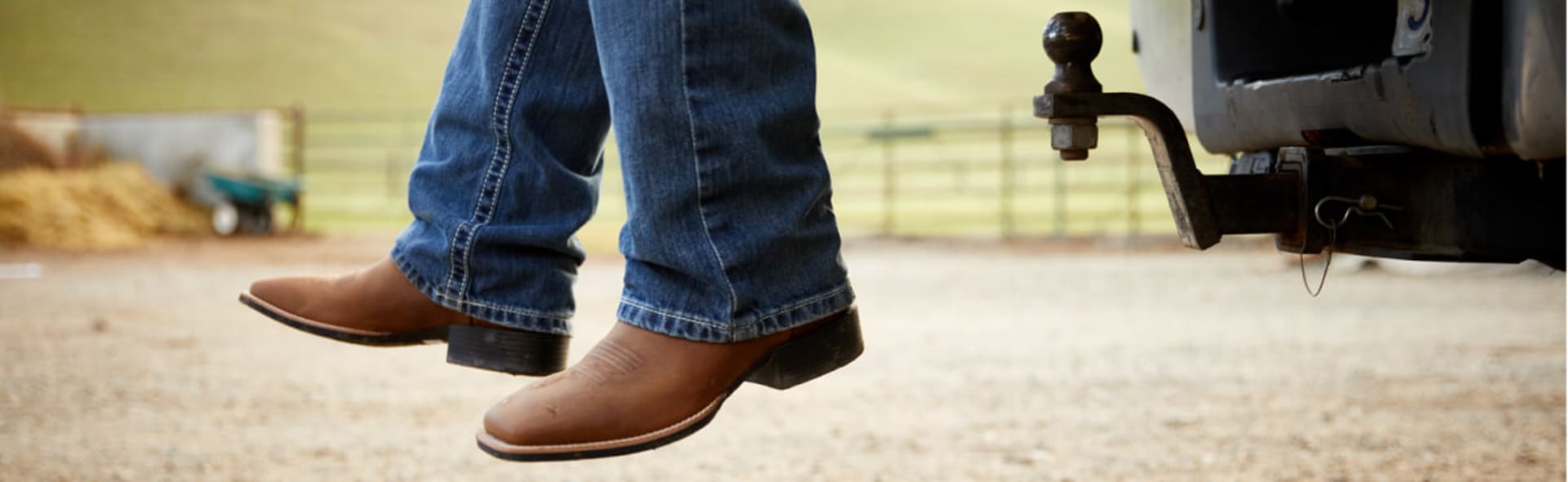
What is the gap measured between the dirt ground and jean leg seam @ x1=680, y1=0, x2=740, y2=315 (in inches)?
52.5

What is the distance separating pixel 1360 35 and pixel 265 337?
6157 mm

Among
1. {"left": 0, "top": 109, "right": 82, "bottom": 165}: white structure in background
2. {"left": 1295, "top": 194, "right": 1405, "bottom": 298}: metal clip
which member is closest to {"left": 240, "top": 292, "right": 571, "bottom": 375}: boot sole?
{"left": 1295, "top": 194, "right": 1405, "bottom": 298}: metal clip

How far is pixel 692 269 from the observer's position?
1.31 meters

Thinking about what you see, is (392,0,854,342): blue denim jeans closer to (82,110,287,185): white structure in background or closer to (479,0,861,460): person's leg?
(479,0,861,460): person's leg

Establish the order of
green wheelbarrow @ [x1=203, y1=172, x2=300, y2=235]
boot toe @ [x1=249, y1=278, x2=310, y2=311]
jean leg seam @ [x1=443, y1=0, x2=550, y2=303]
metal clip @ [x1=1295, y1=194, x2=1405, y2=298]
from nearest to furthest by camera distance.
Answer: metal clip @ [x1=1295, y1=194, x2=1405, y2=298]
jean leg seam @ [x1=443, y1=0, x2=550, y2=303]
boot toe @ [x1=249, y1=278, x2=310, y2=311]
green wheelbarrow @ [x1=203, y1=172, x2=300, y2=235]

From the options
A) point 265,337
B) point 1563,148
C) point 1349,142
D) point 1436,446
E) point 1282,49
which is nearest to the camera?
point 1563,148

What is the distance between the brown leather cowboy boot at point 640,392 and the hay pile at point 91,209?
1339 centimetres

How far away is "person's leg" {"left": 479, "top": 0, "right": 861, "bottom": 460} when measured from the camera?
1.26 meters

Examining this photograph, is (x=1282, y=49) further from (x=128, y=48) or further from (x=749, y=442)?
(x=128, y=48)

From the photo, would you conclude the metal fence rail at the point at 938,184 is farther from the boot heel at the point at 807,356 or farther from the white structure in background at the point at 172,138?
the boot heel at the point at 807,356

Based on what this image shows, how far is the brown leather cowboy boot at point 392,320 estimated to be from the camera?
5.02 ft

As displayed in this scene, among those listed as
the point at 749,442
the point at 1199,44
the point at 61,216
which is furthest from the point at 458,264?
the point at 61,216

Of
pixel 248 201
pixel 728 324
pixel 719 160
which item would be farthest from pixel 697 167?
pixel 248 201

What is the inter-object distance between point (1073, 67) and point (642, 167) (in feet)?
1.37
